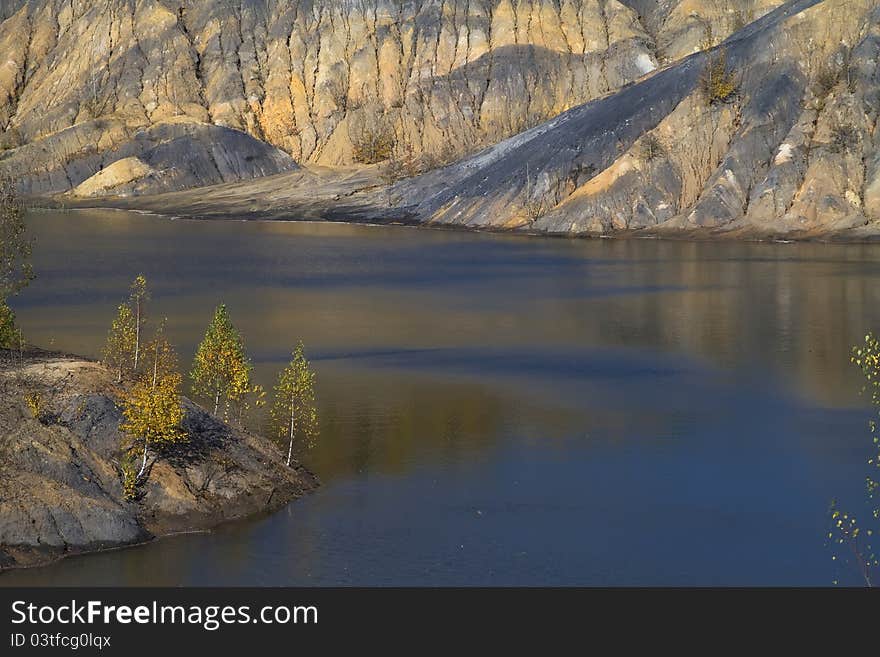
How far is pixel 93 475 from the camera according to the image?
2831 cm

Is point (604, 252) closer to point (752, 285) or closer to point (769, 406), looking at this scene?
point (752, 285)

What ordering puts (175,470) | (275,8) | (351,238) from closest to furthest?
(175,470) → (351,238) → (275,8)

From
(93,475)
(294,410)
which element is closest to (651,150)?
(294,410)

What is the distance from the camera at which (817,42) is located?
11425 centimetres

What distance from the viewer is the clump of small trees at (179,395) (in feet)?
95.9

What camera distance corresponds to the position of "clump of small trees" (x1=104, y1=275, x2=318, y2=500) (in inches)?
1150

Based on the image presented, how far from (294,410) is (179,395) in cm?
543

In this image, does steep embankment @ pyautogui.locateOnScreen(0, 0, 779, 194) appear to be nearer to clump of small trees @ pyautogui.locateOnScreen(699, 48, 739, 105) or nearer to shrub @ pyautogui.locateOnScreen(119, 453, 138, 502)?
clump of small trees @ pyautogui.locateOnScreen(699, 48, 739, 105)

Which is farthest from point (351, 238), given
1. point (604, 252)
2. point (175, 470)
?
point (175, 470)

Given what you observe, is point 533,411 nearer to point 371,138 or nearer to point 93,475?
point 93,475

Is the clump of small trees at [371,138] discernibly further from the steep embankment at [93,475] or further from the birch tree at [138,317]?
the steep embankment at [93,475]

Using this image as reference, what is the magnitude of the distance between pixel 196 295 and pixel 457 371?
940 inches

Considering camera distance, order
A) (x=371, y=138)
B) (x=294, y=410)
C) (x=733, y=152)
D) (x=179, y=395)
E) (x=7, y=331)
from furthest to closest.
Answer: (x=371, y=138) → (x=733, y=152) → (x=294, y=410) → (x=7, y=331) → (x=179, y=395)

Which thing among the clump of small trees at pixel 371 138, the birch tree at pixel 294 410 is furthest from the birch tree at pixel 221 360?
the clump of small trees at pixel 371 138
